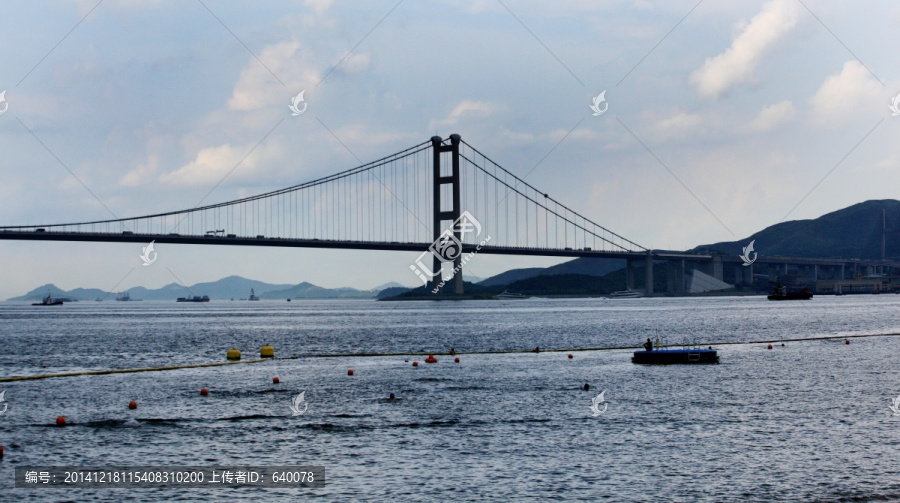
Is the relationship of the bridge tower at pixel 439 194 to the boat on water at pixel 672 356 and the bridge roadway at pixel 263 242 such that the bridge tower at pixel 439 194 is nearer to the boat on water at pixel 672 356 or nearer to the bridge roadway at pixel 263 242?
the bridge roadway at pixel 263 242

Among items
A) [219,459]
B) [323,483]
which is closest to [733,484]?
[323,483]

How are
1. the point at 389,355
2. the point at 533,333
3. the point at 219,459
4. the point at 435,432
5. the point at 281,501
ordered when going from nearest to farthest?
the point at 281,501 < the point at 219,459 < the point at 435,432 < the point at 389,355 < the point at 533,333

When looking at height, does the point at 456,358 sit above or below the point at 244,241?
below

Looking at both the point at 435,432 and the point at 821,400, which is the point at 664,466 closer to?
the point at 435,432

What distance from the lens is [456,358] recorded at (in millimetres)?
56062

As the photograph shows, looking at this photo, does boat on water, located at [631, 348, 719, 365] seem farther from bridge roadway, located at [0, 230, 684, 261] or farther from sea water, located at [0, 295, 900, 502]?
bridge roadway, located at [0, 230, 684, 261]

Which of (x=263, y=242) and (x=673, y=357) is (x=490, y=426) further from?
(x=263, y=242)

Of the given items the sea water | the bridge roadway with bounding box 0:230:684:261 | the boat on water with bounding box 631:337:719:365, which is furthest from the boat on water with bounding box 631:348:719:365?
the bridge roadway with bounding box 0:230:684:261

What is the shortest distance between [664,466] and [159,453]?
1450cm

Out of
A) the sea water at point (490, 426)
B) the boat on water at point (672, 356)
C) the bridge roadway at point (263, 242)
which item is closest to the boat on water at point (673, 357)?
the boat on water at point (672, 356)

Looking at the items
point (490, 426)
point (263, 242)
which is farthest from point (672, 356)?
point (263, 242)

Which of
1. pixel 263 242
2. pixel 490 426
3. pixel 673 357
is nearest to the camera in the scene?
pixel 490 426

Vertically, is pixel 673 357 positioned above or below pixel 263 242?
below

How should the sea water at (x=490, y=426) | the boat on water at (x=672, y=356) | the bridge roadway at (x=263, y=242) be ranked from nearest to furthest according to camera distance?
the sea water at (x=490, y=426) → the boat on water at (x=672, y=356) → the bridge roadway at (x=263, y=242)
